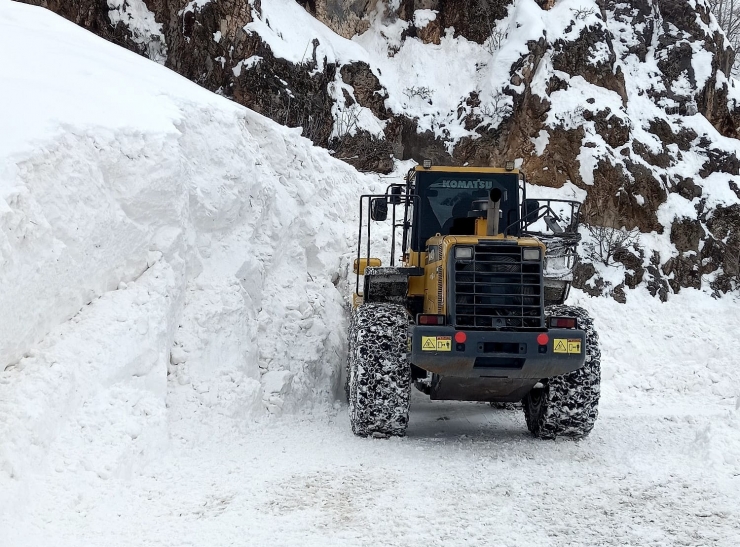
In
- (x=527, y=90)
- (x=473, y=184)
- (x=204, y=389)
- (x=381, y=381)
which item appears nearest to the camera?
(x=381, y=381)

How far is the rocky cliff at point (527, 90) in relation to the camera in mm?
20156

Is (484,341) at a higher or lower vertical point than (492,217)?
lower

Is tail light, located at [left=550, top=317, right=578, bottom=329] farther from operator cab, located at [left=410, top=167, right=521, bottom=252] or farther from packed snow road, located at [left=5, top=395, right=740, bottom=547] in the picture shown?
operator cab, located at [left=410, top=167, right=521, bottom=252]

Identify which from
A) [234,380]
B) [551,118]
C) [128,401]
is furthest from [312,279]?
[551,118]

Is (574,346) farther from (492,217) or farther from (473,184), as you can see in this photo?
(473,184)

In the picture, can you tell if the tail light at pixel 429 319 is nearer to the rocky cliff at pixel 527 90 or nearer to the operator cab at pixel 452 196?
the operator cab at pixel 452 196

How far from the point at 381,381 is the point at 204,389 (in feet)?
6.37

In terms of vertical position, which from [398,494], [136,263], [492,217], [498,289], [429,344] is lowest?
[398,494]

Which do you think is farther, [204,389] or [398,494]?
[204,389]

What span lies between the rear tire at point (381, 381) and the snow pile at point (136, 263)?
1416 millimetres

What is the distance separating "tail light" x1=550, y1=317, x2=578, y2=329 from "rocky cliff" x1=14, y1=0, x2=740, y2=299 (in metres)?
11.9

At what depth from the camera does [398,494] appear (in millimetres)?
5359

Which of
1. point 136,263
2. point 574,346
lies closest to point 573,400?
point 574,346

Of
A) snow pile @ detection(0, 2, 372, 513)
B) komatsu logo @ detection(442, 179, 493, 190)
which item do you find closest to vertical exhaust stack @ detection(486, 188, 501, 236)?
komatsu logo @ detection(442, 179, 493, 190)
